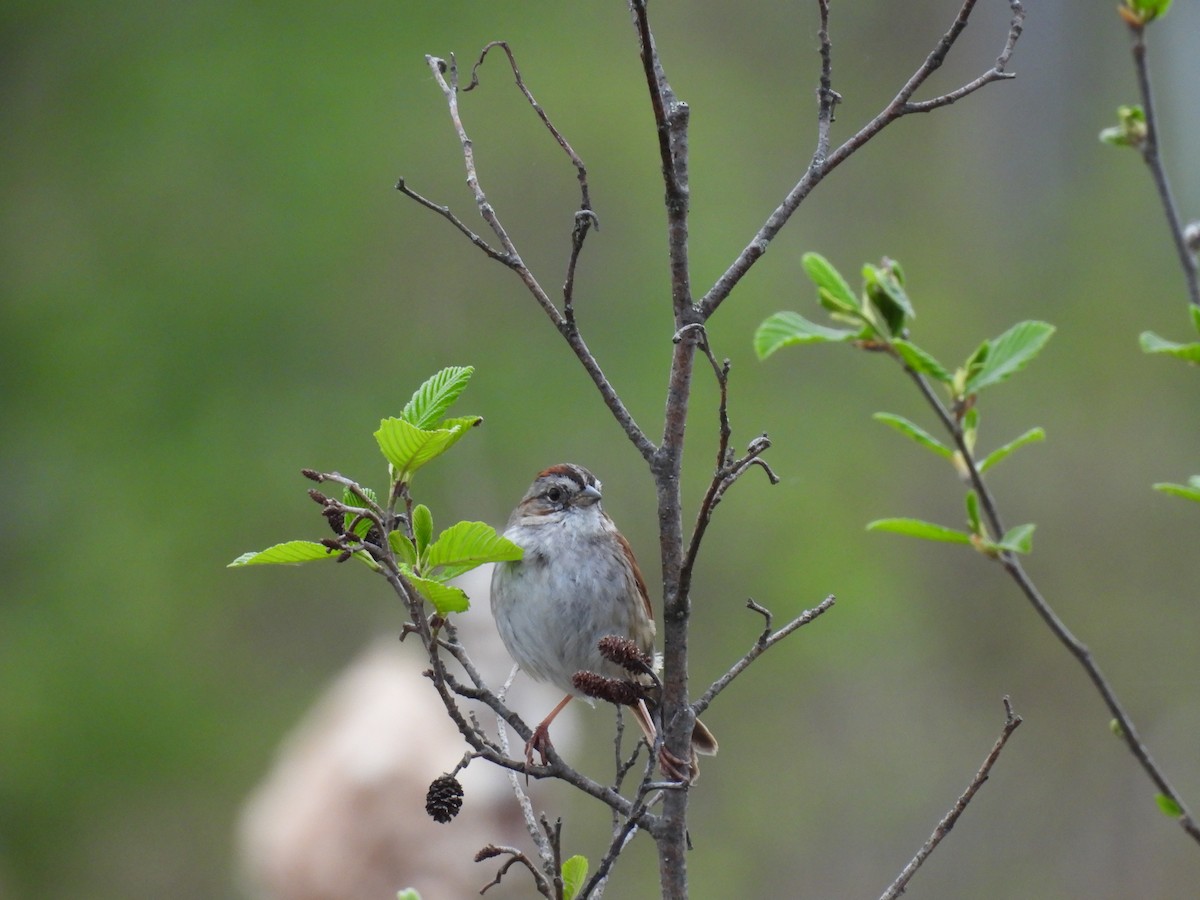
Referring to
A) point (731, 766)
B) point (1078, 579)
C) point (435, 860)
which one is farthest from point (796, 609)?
point (435, 860)

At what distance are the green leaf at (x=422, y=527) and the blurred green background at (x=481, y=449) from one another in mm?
5985

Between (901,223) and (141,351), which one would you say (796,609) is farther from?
(141,351)

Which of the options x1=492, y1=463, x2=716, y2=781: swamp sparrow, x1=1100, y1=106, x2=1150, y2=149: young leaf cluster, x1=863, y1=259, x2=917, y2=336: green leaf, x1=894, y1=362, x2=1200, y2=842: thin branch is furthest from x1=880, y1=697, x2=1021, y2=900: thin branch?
x1=492, y1=463, x2=716, y2=781: swamp sparrow

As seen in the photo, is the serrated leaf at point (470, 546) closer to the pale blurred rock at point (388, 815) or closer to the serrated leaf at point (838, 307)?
the serrated leaf at point (838, 307)

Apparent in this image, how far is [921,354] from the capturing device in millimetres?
1519

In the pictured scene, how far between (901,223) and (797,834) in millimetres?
5551

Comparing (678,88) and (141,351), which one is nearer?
(141,351)

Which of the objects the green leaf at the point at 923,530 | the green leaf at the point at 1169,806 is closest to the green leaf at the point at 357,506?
the green leaf at the point at 923,530

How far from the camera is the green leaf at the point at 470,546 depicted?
4.95ft

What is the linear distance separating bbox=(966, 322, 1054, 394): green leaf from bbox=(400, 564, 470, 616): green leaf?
2.26ft

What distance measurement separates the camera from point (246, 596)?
862 centimetres

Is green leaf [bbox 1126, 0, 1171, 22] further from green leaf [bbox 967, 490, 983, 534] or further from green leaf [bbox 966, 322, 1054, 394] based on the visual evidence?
green leaf [bbox 967, 490, 983, 534]

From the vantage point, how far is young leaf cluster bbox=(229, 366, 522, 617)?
143cm

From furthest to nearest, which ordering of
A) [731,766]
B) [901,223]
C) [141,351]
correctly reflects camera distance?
[901,223], [731,766], [141,351]
